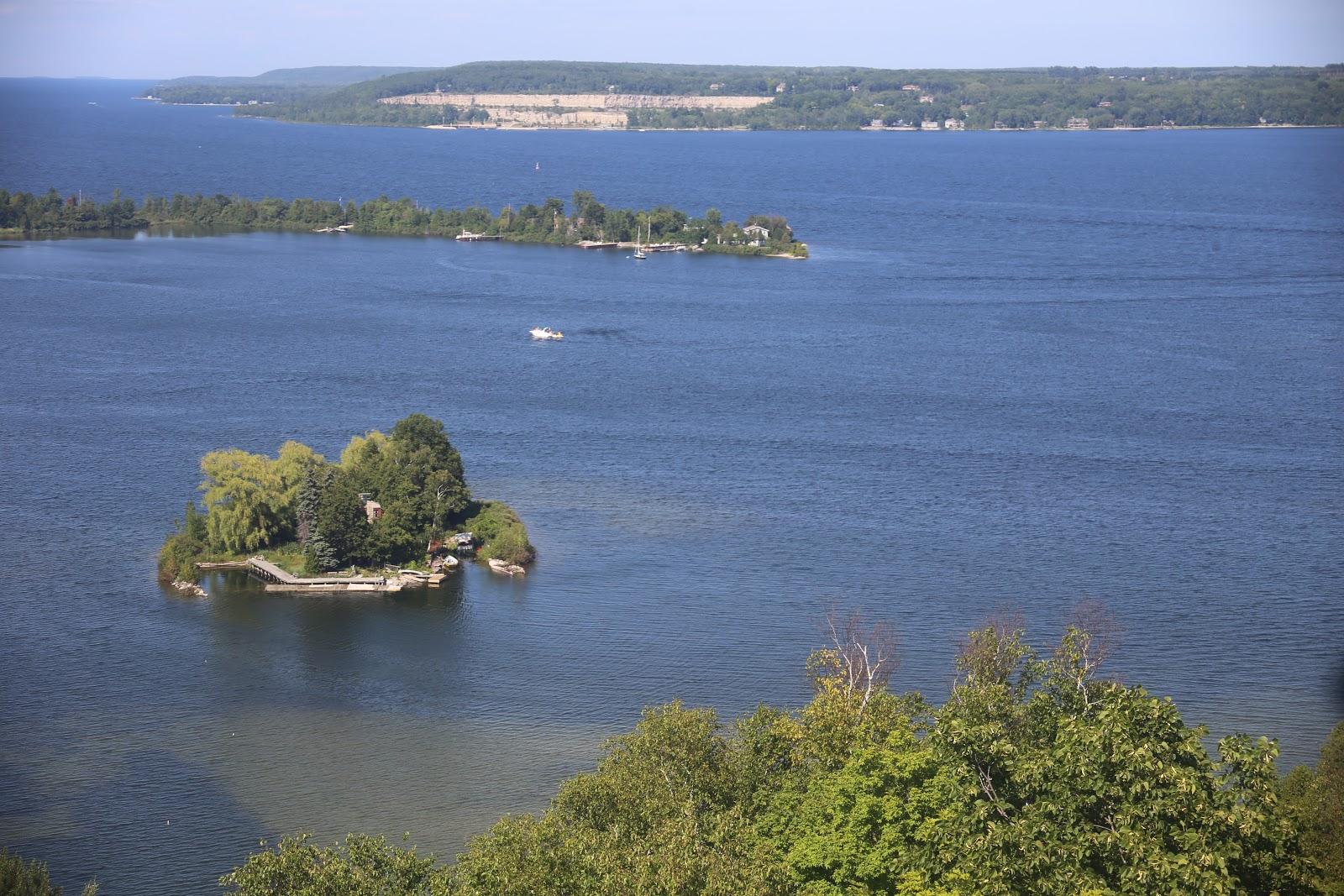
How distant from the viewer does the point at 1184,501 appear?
36375 millimetres

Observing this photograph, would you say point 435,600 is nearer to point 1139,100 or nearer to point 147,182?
point 147,182

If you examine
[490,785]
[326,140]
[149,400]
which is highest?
[326,140]

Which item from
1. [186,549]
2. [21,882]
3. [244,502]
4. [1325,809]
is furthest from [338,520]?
[1325,809]

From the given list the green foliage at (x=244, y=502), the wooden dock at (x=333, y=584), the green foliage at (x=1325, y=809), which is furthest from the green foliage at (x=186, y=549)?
the green foliage at (x=1325, y=809)

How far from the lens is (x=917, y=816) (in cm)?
1480

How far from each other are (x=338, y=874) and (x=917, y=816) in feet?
19.6

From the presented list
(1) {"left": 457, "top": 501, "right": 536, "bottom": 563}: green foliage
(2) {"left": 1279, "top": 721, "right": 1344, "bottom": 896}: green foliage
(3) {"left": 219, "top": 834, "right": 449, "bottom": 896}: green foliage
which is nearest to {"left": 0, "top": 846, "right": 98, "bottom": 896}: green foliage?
(3) {"left": 219, "top": 834, "right": 449, "bottom": 896}: green foliage

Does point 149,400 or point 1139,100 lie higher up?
point 1139,100

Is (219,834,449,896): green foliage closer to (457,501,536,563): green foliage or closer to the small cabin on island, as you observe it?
(457,501,536,563): green foliage

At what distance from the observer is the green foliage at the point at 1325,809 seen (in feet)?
45.7

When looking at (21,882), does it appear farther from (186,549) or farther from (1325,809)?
(186,549)

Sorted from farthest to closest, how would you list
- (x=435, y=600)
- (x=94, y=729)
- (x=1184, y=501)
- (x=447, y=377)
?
1. (x=447, y=377)
2. (x=1184, y=501)
3. (x=435, y=600)
4. (x=94, y=729)

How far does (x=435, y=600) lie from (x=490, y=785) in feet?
27.8

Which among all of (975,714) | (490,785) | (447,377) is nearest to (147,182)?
(447,377)
